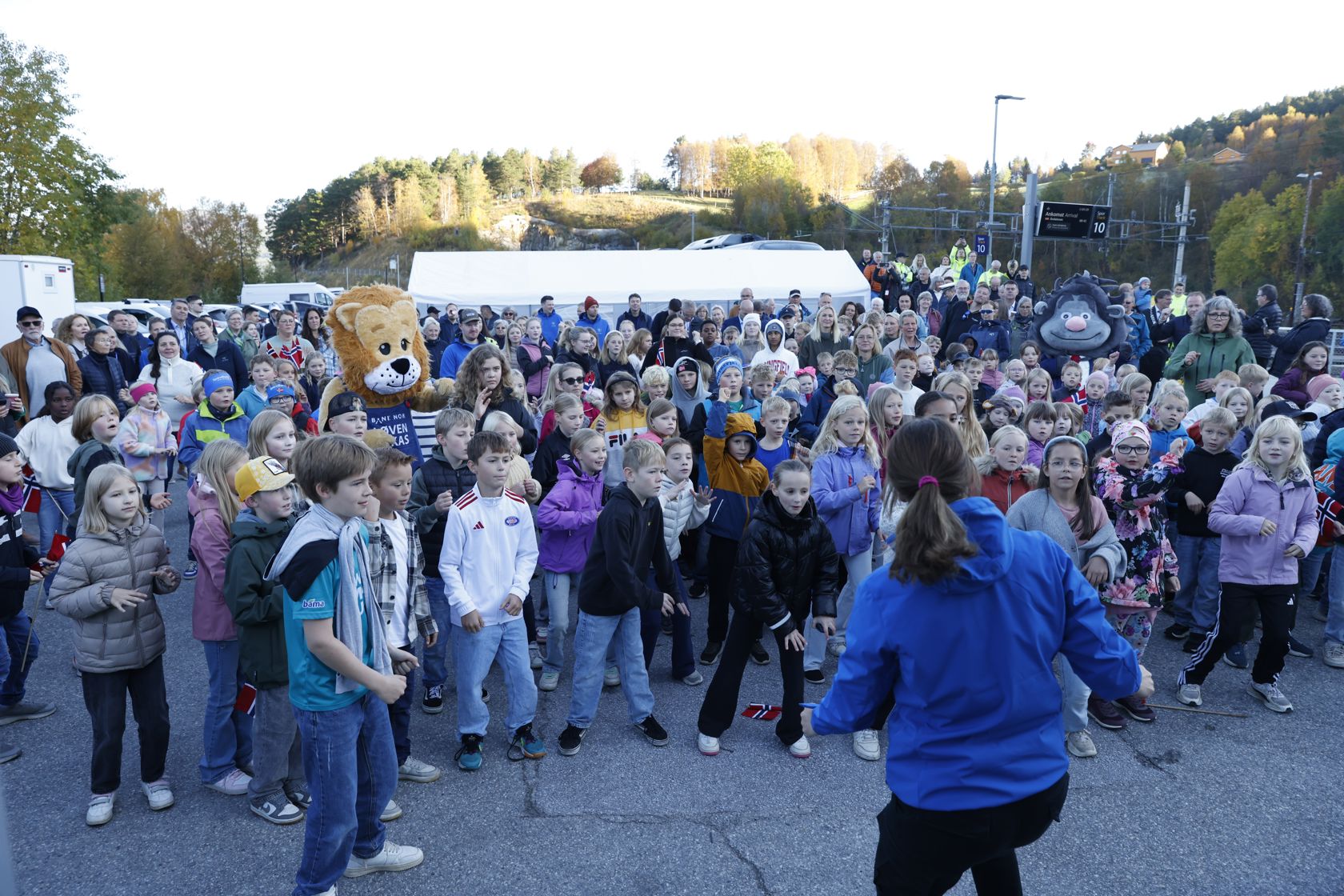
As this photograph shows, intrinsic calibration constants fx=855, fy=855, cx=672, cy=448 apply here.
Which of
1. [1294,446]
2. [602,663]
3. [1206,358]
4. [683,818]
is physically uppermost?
[1206,358]

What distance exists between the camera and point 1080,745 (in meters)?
4.28

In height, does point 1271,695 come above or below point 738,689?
below

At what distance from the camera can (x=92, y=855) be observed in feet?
11.2

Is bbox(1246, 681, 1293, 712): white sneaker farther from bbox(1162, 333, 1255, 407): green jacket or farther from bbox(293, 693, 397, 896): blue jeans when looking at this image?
bbox(293, 693, 397, 896): blue jeans

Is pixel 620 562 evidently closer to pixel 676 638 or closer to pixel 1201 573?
pixel 676 638

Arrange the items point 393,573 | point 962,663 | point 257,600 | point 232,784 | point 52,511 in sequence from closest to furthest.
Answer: point 962,663
point 393,573
point 257,600
point 232,784
point 52,511

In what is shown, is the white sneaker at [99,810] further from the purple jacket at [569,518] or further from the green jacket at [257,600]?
the purple jacket at [569,518]

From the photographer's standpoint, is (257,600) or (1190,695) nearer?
(257,600)

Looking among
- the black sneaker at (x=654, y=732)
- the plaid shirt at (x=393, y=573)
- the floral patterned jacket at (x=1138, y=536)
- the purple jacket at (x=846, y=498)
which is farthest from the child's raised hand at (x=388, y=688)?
the floral patterned jacket at (x=1138, y=536)

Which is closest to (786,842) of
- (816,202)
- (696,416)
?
(696,416)

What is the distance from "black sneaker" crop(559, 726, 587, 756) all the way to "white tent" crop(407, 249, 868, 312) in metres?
13.3

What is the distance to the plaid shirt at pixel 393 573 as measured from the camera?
306 centimetres

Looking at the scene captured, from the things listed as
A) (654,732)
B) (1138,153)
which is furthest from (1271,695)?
(1138,153)

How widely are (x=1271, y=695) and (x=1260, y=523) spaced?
39.1 inches
